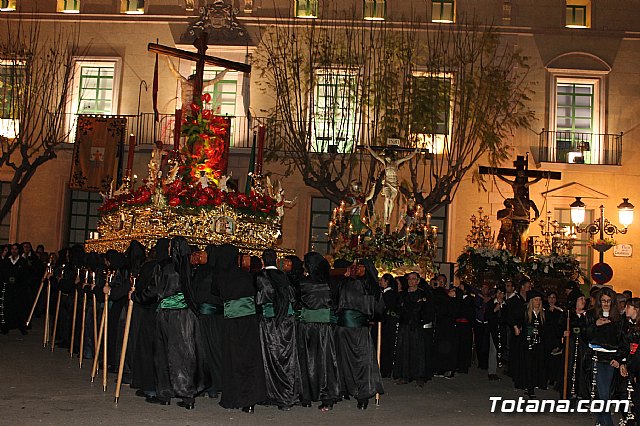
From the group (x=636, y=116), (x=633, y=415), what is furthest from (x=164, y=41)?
(x=633, y=415)

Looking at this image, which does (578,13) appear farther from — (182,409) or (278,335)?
(182,409)

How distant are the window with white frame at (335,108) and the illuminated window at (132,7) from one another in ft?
19.9

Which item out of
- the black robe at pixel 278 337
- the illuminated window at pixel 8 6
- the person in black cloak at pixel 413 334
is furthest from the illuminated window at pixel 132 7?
the black robe at pixel 278 337

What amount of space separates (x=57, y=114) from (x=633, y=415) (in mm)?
20605

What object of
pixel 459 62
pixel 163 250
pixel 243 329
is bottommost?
pixel 243 329

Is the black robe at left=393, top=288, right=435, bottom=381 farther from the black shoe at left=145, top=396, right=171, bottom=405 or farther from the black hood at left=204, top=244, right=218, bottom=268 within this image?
the black shoe at left=145, top=396, right=171, bottom=405

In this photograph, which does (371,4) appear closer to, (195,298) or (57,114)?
(57,114)

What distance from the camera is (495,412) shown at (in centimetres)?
1159

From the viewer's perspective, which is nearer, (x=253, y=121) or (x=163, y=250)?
(x=163, y=250)

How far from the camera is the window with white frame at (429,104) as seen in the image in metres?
25.6

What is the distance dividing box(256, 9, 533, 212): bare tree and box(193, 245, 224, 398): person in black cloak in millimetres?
13642

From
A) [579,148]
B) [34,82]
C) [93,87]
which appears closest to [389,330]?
[579,148]

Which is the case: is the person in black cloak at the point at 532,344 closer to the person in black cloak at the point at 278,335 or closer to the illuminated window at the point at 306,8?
the person in black cloak at the point at 278,335

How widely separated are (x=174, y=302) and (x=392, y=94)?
53.3ft
